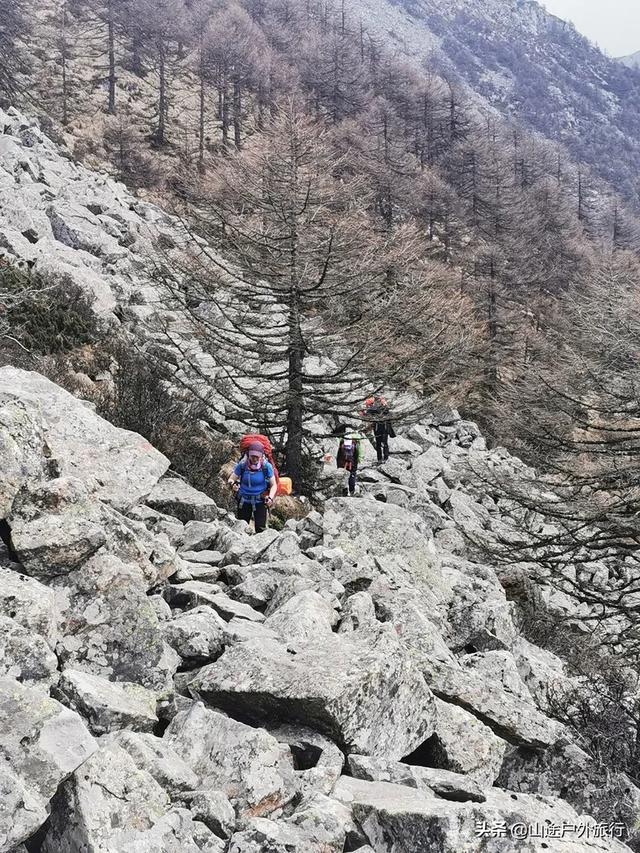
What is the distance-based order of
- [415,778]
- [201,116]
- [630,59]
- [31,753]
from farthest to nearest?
[630,59], [201,116], [415,778], [31,753]

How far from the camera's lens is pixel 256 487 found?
783cm

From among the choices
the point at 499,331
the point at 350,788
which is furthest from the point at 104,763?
the point at 499,331

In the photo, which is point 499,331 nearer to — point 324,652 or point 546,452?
point 546,452

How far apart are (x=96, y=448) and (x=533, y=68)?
144411 millimetres

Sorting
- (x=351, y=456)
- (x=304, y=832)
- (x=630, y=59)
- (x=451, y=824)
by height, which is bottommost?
(x=351, y=456)

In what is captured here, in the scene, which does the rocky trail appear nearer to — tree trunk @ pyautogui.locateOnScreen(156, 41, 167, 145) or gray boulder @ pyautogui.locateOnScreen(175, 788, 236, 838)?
gray boulder @ pyautogui.locateOnScreen(175, 788, 236, 838)

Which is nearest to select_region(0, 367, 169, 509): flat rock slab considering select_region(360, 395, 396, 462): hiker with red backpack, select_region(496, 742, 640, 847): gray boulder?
select_region(496, 742, 640, 847): gray boulder

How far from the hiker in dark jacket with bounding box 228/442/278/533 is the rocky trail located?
7.50 ft

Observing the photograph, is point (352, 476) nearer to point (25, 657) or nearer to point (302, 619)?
point (302, 619)

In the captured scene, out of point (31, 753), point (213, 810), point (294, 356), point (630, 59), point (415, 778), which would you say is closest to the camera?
point (31, 753)

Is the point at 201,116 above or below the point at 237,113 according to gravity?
below

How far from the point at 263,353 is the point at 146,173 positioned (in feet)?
95.9

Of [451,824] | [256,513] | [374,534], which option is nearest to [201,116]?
[256,513]

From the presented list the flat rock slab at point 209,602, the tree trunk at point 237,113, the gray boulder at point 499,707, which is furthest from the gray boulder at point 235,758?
the tree trunk at point 237,113
